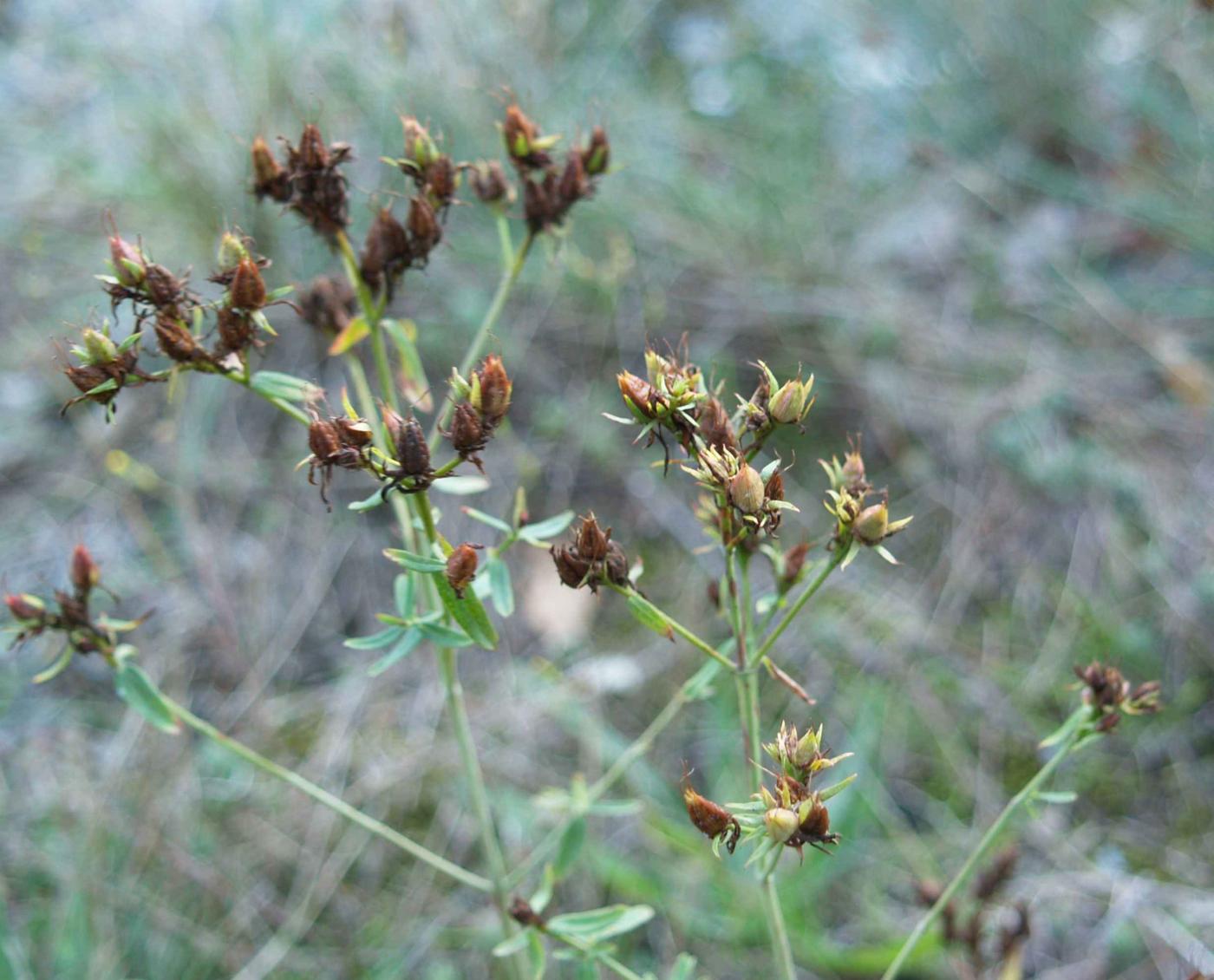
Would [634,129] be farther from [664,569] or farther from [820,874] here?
[820,874]

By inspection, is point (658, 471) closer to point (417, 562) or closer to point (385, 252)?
point (385, 252)

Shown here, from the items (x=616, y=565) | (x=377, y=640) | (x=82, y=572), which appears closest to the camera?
(x=616, y=565)

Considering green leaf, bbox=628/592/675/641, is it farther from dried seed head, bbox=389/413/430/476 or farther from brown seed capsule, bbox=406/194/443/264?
brown seed capsule, bbox=406/194/443/264

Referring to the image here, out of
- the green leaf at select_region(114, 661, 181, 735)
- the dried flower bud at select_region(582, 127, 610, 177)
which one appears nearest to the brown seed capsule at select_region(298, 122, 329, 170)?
the dried flower bud at select_region(582, 127, 610, 177)

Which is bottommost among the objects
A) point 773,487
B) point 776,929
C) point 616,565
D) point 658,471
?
point 658,471

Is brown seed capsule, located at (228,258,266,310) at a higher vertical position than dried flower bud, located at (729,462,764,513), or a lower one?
higher

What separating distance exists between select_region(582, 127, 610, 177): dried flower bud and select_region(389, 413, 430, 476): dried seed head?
0.72 meters

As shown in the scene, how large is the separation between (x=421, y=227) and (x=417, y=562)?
1.88ft

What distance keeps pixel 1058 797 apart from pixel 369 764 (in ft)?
5.66

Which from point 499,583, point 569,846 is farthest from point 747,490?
point 569,846

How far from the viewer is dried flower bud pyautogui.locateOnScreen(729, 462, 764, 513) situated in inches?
44.5

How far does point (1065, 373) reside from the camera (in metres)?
3.12

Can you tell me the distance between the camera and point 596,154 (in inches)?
66.8

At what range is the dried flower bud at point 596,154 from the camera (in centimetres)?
168
